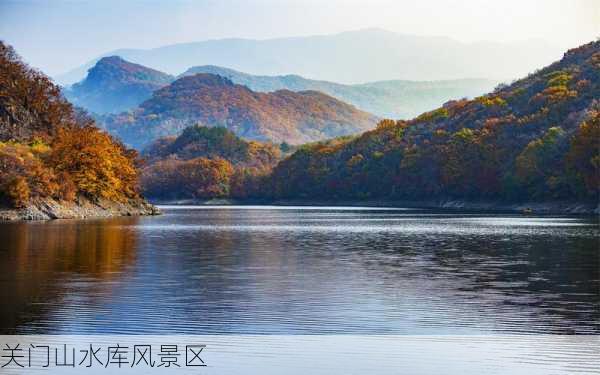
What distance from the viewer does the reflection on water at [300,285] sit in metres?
26.7

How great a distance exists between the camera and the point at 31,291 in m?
33.7

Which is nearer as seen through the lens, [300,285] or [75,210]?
[300,285]

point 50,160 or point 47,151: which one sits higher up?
point 47,151

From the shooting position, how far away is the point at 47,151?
11869 centimetres

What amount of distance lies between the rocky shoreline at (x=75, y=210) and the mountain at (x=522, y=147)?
54.8 meters

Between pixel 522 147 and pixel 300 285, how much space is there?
128 m

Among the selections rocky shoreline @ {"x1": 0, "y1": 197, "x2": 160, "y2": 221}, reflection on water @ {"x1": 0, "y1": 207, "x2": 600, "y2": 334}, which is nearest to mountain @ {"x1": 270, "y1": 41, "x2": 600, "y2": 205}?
rocky shoreline @ {"x1": 0, "y1": 197, "x2": 160, "y2": 221}

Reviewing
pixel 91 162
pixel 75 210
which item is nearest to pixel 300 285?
pixel 75 210

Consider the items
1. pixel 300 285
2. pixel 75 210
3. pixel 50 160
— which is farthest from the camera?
pixel 50 160

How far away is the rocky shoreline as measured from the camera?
102 metres

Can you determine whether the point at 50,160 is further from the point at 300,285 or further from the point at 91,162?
the point at 300,285

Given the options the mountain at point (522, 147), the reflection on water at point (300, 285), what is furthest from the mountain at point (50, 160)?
the mountain at point (522, 147)

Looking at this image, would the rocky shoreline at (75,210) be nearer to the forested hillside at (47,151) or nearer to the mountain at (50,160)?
the mountain at (50,160)

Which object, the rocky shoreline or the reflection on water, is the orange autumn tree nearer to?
the rocky shoreline
